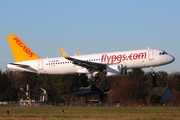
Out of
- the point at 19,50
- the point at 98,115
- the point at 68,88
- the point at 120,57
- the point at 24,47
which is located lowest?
the point at 98,115

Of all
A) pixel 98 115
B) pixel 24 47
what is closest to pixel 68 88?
pixel 24 47

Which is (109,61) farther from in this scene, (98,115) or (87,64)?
(98,115)

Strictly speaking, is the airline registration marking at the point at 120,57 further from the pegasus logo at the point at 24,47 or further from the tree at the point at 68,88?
the tree at the point at 68,88

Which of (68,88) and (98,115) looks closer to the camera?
(98,115)

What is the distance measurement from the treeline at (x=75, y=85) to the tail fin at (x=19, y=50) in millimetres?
20778

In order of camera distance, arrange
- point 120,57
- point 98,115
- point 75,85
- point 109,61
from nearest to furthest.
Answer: point 98,115
point 120,57
point 109,61
point 75,85

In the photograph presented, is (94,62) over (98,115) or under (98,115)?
over

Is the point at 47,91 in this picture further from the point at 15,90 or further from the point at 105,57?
the point at 105,57

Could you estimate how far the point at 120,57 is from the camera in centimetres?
5728

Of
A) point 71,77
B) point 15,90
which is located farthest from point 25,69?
point 71,77

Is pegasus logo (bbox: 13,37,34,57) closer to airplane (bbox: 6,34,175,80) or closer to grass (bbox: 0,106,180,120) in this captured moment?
airplane (bbox: 6,34,175,80)

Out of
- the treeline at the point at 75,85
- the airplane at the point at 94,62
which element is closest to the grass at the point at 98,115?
the airplane at the point at 94,62

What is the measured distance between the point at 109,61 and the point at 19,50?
14145mm

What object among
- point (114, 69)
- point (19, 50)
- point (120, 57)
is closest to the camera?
point (114, 69)
